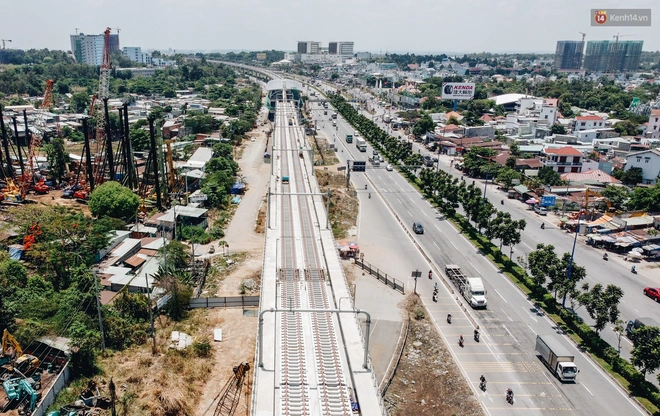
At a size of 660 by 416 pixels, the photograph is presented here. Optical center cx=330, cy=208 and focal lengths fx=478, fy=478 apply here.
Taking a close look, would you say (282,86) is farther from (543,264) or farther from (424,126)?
(543,264)

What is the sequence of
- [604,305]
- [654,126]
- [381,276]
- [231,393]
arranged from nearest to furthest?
[231,393]
[604,305]
[381,276]
[654,126]

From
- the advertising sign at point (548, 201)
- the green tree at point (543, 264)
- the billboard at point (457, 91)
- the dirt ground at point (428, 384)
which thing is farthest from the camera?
the billboard at point (457, 91)

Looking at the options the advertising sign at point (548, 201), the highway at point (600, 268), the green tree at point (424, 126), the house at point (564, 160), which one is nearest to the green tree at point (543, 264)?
the highway at point (600, 268)

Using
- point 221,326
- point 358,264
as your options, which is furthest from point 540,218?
point 221,326

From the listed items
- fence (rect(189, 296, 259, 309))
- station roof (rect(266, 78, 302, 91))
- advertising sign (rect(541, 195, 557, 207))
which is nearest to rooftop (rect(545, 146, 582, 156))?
advertising sign (rect(541, 195, 557, 207))

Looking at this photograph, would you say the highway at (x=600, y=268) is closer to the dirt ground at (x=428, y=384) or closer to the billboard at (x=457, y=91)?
the dirt ground at (x=428, y=384)

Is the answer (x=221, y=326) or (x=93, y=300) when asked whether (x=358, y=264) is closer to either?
(x=221, y=326)

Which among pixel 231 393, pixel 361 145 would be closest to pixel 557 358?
pixel 231 393
